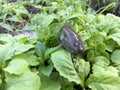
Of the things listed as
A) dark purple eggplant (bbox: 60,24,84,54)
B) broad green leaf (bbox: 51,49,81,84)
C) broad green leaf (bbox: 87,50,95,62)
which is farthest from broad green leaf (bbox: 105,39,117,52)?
broad green leaf (bbox: 51,49,81,84)

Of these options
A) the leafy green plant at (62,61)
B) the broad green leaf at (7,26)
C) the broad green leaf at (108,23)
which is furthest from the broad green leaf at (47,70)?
the broad green leaf at (7,26)

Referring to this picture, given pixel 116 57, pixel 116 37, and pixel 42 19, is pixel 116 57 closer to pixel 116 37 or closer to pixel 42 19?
pixel 116 37

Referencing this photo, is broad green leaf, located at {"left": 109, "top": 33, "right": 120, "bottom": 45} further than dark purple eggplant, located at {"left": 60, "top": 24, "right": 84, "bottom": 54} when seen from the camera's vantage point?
Yes

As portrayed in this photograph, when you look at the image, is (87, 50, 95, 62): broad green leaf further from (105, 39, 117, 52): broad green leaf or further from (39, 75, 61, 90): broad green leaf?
(39, 75, 61, 90): broad green leaf

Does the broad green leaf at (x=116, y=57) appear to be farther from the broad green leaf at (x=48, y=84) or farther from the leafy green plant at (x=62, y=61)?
the broad green leaf at (x=48, y=84)

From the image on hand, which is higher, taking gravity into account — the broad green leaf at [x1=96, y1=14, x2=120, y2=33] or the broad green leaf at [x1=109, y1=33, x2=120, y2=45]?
the broad green leaf at [x1=96, y1=14, x2=120, y2=33]

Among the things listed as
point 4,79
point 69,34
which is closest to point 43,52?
point 69,34

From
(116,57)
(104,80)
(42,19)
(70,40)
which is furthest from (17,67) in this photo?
(42,19)
